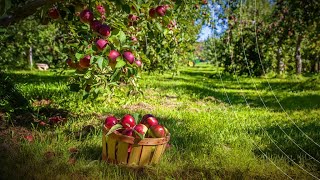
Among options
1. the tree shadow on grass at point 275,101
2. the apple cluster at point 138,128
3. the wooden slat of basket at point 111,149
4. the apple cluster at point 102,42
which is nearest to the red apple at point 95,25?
the apple cluster at point 102,42

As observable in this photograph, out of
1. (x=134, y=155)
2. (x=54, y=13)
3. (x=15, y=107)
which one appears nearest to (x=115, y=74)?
(x=134, y=155)

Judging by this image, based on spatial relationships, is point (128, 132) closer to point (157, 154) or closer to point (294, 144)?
point (157, 154)

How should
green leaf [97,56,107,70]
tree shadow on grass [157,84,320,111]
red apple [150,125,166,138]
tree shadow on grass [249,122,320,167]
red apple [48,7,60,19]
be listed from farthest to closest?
1. tree shadow on grass [157,84,320,111]
2. tree shadow on grass [249,122,320,167]
3. red apple [48,7,60,19]
4. red apple [150,125,166,138]
5. green leaf [97,56,107,70]

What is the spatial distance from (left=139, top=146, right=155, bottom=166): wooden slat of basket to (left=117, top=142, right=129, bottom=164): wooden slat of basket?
11 cm

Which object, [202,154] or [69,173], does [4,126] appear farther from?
[202,154]

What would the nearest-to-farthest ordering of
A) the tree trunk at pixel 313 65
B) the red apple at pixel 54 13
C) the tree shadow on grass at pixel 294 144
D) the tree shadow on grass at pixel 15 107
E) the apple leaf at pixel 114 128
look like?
the apple leaf at pixel 114 128 → the red apple at pixel 54 13 → the tree shadow on grass at pixel 294 144 → the tree shadow on grass at pixel 15 107 → the tree trunk at pixel 313 65

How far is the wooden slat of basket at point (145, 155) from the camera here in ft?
8.00

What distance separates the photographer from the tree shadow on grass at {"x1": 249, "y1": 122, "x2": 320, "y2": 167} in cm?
289

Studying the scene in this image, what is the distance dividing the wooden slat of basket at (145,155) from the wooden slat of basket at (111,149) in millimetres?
194

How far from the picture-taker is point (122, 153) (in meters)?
2.44

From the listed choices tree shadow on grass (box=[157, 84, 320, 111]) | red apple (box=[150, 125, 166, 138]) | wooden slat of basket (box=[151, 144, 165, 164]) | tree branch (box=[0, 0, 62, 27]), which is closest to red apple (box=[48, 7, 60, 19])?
tree branch (box=[0, 0, 62, 27])

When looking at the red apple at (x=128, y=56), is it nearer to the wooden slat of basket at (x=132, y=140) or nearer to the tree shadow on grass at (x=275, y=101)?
the wooden slat of basket at (x=132, y=140)

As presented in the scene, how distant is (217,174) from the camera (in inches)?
95.2

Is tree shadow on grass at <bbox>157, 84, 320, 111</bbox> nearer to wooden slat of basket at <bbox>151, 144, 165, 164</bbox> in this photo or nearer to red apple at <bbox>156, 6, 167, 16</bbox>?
wooden slat of basket at <bbox>151, 144, 165, 164</bbox>
